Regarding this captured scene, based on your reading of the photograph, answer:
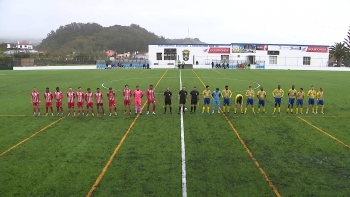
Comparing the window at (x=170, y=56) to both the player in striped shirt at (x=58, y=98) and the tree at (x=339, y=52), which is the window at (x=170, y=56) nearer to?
the tree at (x=339, y=52)

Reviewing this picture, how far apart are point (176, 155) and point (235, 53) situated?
6892 centimetres

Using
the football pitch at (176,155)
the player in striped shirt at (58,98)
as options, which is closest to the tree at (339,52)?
the football pitch at (176,155)

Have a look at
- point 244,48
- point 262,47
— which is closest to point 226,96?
point 244,48

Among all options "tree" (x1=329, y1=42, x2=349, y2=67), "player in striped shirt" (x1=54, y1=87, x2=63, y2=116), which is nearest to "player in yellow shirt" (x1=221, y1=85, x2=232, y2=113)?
"player in striped shirt" (x1=54, y1=87, x2=63, y2=116)

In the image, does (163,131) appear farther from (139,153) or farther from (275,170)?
(275,170)

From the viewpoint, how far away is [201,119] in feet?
55.1

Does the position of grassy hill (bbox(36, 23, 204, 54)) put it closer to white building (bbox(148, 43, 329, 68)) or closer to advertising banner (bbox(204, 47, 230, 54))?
white building (bbox(148, 43, 329, 68))

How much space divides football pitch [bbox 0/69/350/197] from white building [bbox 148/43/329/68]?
198 feet

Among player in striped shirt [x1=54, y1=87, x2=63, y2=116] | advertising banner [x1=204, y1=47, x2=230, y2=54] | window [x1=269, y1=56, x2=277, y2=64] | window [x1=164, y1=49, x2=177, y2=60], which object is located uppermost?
advertising banner [x1=204, y1=47, x2=230, y2=54]

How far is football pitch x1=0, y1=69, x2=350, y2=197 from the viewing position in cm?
858

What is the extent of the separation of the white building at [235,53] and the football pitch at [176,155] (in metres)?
60.3

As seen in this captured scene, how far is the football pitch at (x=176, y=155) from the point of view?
28.1 ft

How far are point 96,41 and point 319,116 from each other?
144 meters

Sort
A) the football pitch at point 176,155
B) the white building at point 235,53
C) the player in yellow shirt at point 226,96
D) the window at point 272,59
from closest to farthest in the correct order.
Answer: the football pitch at point 176,155, the player in yellow shirt at point 226,96, the white building at point 235,53, the window at point 272,59
